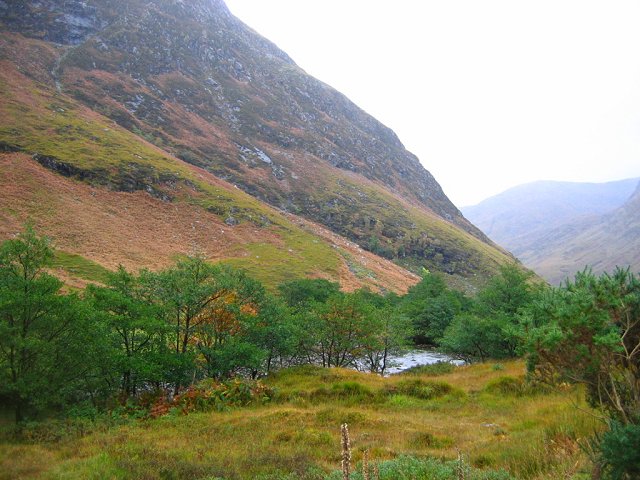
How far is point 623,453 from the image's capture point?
7.01m

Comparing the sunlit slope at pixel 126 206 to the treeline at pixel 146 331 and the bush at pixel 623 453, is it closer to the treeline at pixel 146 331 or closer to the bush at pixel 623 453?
the treeline at pixel 146 331

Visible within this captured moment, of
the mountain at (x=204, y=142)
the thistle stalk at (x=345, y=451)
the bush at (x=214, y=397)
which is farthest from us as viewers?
the mountain at (x=204, y=142)

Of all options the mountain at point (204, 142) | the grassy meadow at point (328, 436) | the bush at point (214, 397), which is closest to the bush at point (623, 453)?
the grassy meadow at point (328, 436)

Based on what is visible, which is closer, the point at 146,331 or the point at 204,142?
the point at 146,331

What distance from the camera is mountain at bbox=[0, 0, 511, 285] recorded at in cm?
6525

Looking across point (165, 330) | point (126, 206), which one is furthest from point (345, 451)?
point (126, 206)

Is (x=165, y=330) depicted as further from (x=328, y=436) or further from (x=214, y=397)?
(x=328, y=436)

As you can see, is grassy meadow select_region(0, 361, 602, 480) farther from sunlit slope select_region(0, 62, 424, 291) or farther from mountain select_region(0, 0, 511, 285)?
mountain select_region(0, 0, 511, 285)

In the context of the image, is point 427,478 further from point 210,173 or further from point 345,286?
point 210,173

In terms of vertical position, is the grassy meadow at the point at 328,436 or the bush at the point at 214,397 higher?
the grassy meadow at the point at 328,436

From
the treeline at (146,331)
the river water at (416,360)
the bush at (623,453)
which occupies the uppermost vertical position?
the bush at (623,453)

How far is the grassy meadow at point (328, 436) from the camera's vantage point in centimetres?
1154

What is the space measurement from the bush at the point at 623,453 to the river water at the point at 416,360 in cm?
2902

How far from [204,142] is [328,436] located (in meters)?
99.5
